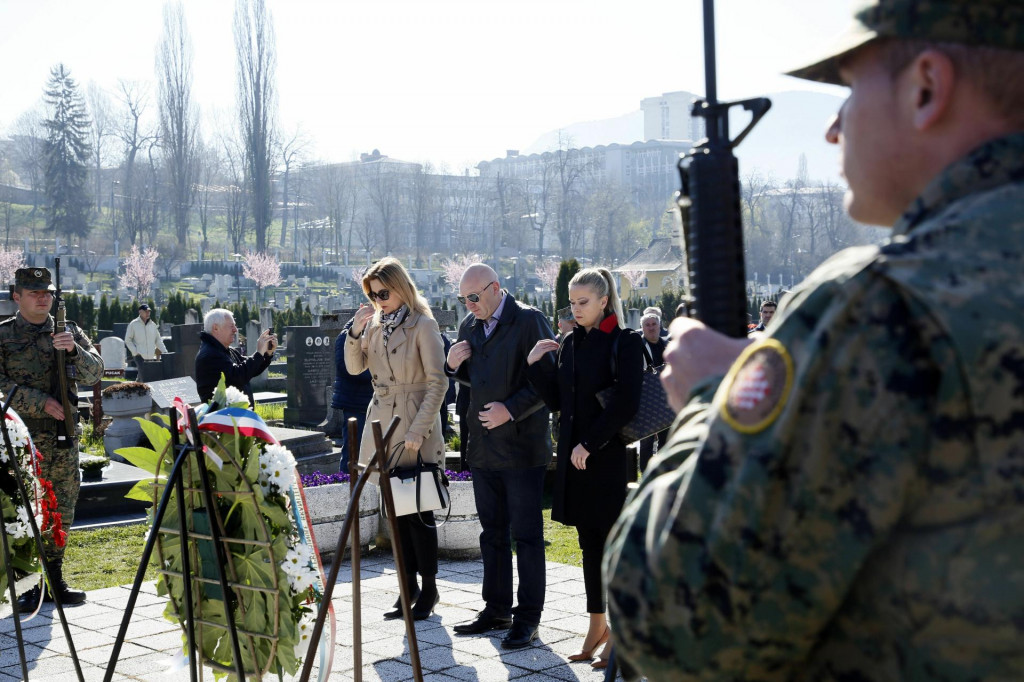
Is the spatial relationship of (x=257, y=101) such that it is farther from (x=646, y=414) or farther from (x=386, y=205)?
(x=646, y=414)

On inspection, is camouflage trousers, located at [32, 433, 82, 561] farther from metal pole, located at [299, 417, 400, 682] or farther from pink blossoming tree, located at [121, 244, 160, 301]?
pink blossoming tree, located at [121, 244, 160, 301]

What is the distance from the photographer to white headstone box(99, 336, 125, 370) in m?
21.4

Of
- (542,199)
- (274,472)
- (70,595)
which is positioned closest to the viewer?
(274,472)

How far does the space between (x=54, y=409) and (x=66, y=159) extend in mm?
87575

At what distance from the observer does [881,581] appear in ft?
3.86

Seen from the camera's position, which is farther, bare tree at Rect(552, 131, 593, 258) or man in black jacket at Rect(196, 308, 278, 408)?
bare tree at Rect(552, 131, 593, 258)

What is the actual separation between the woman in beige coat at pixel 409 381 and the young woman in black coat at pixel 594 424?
3.10ft

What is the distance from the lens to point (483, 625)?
19.2 ft

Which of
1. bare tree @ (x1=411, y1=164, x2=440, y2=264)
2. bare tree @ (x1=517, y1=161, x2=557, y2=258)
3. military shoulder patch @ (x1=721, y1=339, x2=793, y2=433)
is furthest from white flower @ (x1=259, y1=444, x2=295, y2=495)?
bare tree @ (x1=411, y1=164, x2=440, y2=264)

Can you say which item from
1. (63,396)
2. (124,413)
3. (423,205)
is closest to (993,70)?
(63,396)

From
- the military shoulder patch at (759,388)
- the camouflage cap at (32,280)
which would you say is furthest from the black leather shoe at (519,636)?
the military shoulder patch at (759,388)

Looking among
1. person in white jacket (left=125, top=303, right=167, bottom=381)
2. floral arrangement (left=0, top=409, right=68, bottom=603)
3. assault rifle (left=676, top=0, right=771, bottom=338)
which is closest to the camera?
assault rifle (left=676, top=0, right=771, bottom=338)

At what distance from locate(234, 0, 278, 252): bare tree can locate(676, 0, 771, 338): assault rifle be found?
78.5 metres

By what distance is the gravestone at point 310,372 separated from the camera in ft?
53.9
